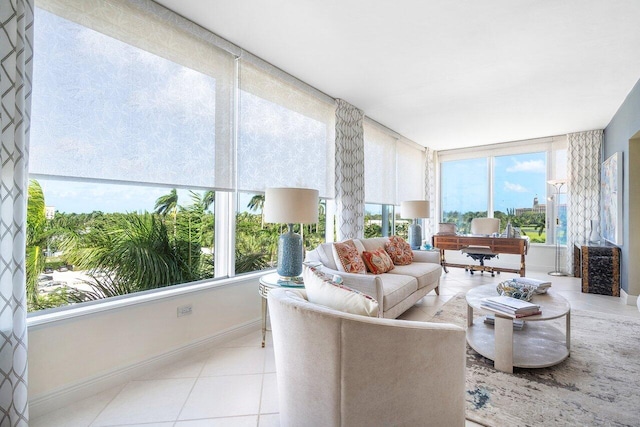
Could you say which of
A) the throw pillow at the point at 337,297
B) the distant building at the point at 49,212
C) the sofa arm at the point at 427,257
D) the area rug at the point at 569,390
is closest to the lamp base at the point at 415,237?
the sofa arm at the point at 427,257

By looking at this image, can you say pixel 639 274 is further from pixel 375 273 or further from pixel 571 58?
pixel 375 273

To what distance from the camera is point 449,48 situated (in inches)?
110

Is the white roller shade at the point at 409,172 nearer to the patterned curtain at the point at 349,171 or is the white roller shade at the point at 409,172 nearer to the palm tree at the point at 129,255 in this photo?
the patterned curtain at the point at 349,171

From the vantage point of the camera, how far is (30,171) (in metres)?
1.77

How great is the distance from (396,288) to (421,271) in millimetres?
830

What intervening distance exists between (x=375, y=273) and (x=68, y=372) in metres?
2.68

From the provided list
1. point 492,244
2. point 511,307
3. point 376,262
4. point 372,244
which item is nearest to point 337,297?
point 511,307

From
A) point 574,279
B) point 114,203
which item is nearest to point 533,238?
point 574,279

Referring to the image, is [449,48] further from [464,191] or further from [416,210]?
[464,191]

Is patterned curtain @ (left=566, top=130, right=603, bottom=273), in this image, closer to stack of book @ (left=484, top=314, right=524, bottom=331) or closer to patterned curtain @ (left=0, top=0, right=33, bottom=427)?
stack of book @ (left=484, top=314, right=524, bottom=331)

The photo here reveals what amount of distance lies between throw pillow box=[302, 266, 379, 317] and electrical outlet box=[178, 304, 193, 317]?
4.58ft

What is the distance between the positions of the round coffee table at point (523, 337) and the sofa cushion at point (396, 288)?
0.61 metres

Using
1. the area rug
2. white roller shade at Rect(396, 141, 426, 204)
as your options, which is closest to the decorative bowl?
the area rug

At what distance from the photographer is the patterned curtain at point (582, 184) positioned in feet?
17.7
